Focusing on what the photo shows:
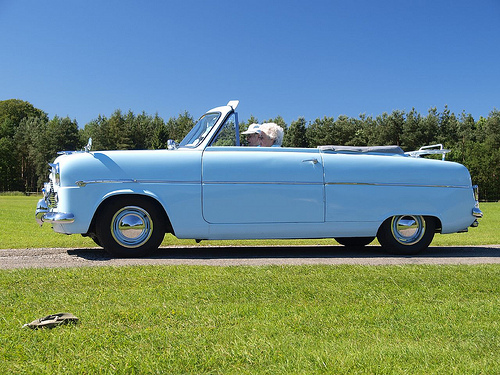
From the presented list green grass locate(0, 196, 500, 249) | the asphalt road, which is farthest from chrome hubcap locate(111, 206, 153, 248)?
green grass locate(0, 196, 500, 249)

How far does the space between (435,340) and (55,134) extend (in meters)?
75.6

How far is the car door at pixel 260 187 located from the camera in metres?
5.86

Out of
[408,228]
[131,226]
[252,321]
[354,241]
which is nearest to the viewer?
[252,321]

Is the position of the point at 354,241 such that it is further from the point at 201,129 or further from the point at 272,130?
the point at 201,129

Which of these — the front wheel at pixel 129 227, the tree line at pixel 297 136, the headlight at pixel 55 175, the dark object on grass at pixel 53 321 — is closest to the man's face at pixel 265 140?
the front wheel at pixel 129 227

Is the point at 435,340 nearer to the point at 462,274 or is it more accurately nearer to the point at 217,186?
the point at 462,274

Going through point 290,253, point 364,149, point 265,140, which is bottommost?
point 290,253

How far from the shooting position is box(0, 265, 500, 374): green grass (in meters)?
2.43

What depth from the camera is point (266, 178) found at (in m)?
5.95

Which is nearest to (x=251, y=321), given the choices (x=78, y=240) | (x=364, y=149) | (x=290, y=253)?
(x=290, y=253)

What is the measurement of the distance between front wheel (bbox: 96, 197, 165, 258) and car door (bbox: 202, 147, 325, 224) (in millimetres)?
646

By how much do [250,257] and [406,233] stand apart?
211 centimetres

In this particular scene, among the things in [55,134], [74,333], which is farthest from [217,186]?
[55,134]

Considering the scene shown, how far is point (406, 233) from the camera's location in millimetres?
6500
